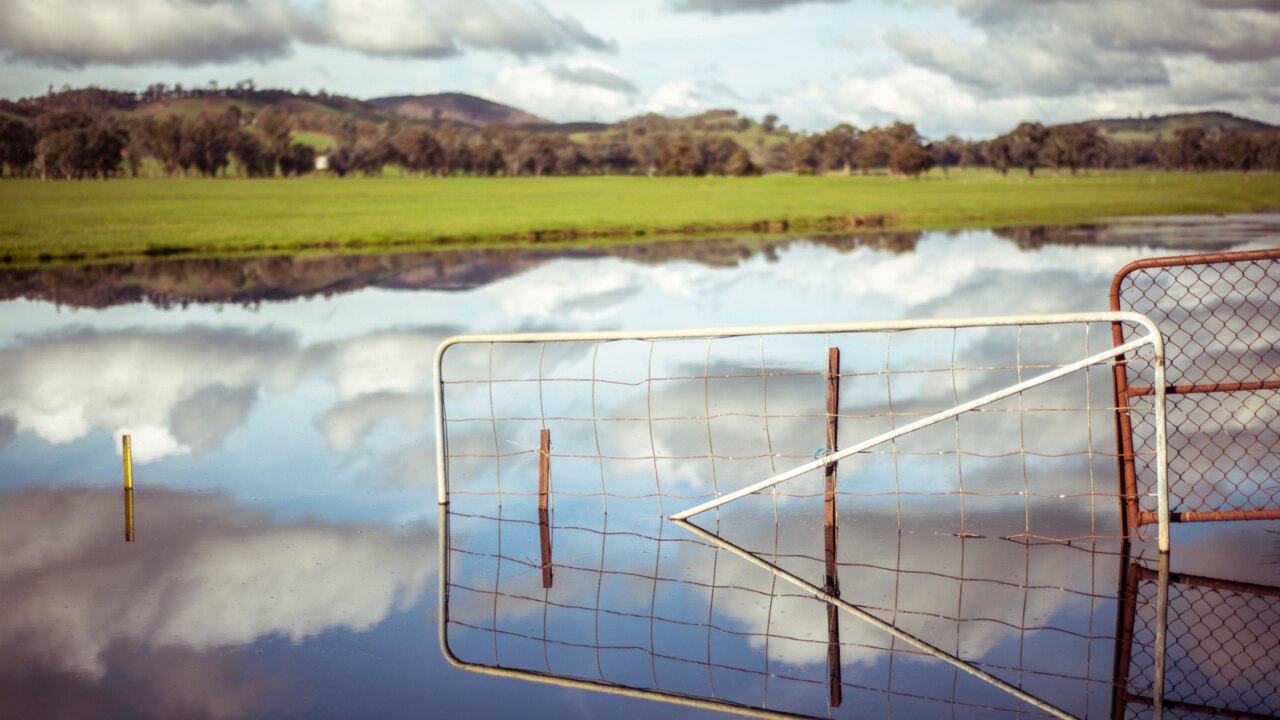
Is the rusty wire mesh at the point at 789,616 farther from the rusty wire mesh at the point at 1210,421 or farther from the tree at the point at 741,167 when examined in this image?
the tree at the point at 741,167

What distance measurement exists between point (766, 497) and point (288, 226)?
43917mm

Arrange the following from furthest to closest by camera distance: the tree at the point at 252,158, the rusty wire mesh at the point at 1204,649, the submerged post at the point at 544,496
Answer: the tree at the point at 252,158, the submerged post at the point at 544,496, the rusty wire mesh at the point at 1204,649

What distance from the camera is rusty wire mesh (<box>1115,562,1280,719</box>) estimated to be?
6.12 metres

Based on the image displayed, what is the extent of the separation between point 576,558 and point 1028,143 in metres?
192

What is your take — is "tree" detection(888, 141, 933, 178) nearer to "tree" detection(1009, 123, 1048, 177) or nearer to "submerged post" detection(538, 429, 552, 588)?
"tree" detection(1009, 123, 1048, 177)

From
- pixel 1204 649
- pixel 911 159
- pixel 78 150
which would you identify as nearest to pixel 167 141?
pixel 78 150

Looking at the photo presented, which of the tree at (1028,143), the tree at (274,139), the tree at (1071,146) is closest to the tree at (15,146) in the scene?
the tree at (274,139)

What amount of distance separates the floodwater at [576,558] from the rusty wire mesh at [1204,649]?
0.02m

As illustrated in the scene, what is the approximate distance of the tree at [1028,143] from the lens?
607 feet

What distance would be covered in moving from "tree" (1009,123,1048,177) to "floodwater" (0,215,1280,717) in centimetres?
17973

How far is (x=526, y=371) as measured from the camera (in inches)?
664

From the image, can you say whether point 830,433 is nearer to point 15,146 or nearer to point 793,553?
point 793,553

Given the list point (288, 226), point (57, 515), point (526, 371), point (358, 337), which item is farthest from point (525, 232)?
point (57, 515)

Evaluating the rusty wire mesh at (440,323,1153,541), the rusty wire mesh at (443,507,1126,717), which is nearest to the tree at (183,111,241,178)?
the rusty wire mesh at (440,323,1153,541)
